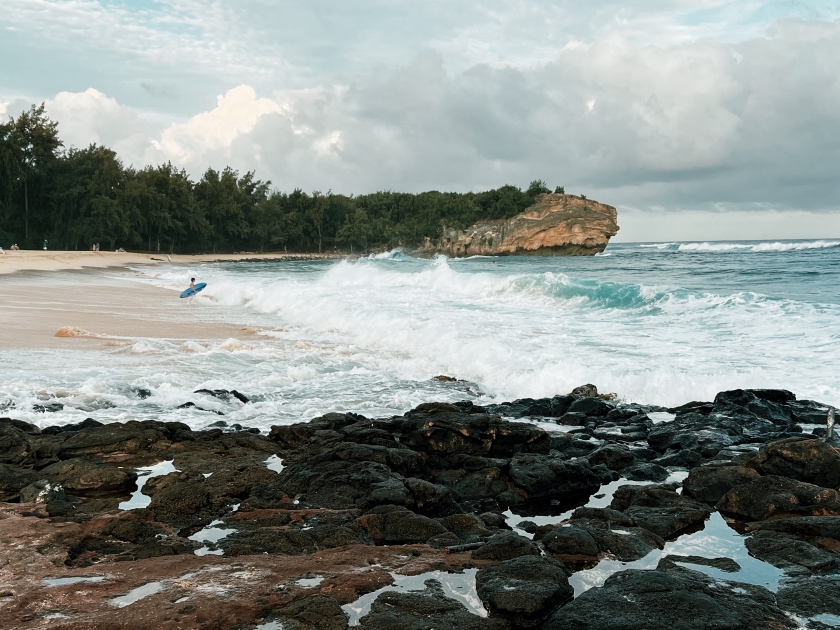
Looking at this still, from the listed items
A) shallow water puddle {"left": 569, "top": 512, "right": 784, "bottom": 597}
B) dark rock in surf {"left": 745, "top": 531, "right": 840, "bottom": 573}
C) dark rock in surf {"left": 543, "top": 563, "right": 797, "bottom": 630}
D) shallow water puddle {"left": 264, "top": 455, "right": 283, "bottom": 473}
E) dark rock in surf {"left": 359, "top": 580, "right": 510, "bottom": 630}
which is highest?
dark rock in surf {"left": 543, "top": 563, "right": 797, "bottom": 630}

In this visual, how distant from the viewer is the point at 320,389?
9648 millimetres

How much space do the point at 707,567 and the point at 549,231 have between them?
298 ft

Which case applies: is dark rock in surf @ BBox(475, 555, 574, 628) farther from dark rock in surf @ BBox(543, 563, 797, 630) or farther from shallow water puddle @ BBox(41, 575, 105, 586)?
shallow water puddle @ BBox(41, 575, 105, 586)

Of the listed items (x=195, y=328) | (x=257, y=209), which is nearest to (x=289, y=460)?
(x=195, y=328)

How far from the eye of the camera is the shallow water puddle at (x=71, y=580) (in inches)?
146

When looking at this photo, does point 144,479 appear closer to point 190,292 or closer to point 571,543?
point 571,543

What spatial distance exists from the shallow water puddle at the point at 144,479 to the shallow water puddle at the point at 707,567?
3.43 metres

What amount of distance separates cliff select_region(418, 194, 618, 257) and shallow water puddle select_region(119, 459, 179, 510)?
88.2 meters

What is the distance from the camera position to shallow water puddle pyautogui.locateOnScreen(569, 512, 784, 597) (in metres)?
3.97

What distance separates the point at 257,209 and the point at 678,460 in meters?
89.1

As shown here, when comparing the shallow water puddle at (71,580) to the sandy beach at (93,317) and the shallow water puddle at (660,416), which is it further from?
the sandy beach at (93,317)

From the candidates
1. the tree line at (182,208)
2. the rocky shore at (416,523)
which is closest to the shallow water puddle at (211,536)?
the rocky shore at (416,523)

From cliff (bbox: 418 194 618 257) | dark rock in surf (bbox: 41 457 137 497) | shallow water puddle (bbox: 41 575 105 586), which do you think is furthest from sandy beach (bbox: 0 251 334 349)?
cliff (bbox: 418 194 618 257)

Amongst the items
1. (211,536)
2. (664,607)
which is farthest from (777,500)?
(211,536)
